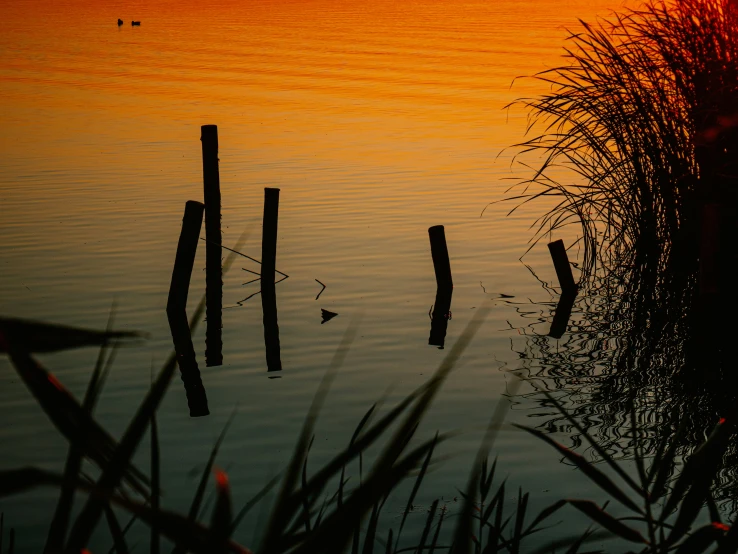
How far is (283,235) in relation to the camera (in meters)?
18.4

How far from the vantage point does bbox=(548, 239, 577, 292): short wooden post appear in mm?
14242

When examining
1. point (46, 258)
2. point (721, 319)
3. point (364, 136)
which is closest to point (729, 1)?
point (721, 319)

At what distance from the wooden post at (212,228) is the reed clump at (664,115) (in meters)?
4.48

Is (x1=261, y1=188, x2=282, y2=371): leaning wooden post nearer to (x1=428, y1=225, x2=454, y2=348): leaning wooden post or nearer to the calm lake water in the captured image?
the calm lake water

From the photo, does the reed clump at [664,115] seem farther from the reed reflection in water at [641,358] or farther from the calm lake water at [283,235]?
the calm lake water at [283,235]

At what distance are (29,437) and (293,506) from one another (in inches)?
350

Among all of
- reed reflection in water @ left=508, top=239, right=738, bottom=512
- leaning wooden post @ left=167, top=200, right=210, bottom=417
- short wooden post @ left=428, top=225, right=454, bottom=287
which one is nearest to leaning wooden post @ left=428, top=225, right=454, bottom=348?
short wooden post @ left=428, top=225, right=454, bottom=287

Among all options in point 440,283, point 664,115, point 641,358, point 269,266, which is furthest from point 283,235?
point 641,358

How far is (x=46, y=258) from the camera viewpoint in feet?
53.9

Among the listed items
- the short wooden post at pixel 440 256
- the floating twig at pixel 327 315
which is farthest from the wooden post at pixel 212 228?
the short wooden post at pixel 440 256

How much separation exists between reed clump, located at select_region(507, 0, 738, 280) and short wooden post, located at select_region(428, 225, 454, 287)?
183 cm

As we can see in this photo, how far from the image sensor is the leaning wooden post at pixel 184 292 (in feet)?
40.0

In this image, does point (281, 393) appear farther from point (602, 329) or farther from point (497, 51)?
point (497, 51)

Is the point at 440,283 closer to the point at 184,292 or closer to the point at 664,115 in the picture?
the point at 184,292
